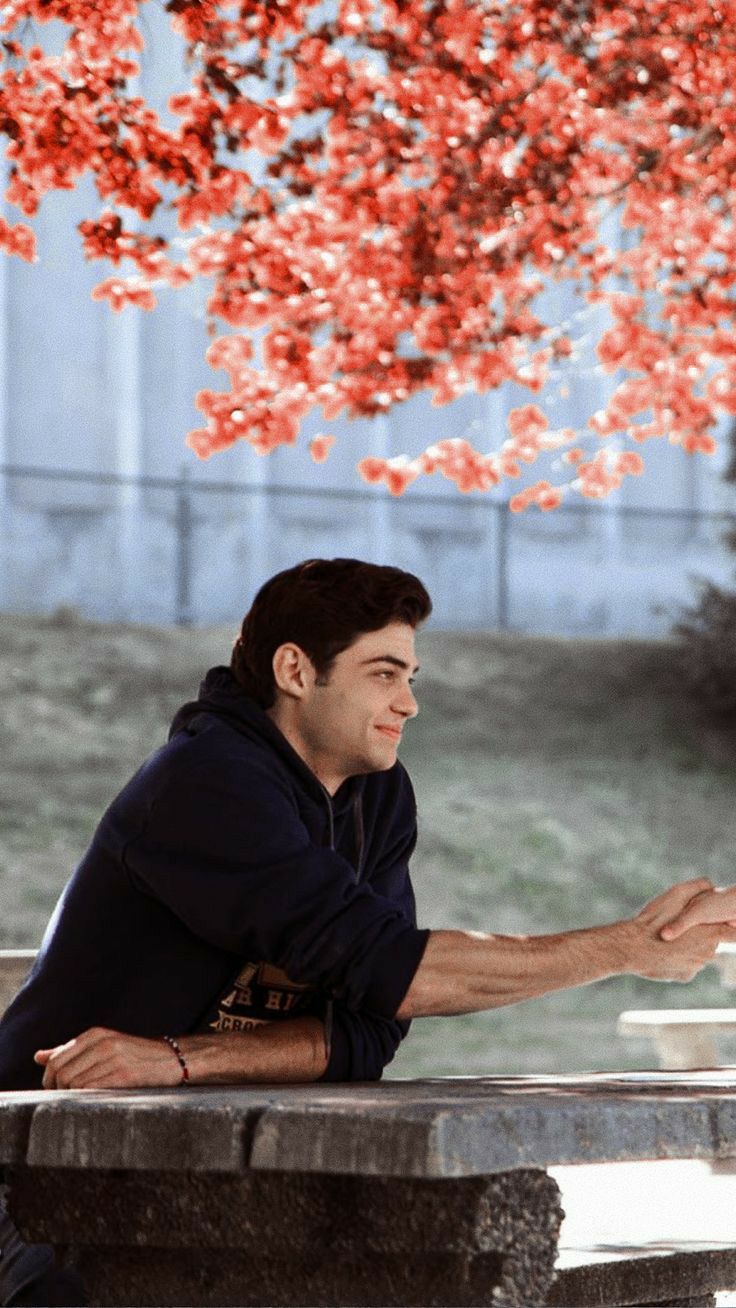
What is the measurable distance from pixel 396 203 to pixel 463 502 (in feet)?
47.4

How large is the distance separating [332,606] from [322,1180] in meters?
1.21

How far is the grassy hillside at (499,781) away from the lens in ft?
51.2

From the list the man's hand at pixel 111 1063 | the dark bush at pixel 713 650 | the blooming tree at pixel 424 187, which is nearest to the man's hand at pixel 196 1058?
the man's hand at pixel 111 1063

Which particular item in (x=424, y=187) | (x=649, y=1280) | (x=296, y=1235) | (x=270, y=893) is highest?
(x=424, y=187)

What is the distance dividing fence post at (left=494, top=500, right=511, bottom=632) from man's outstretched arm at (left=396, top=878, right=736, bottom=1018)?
19.6 metres

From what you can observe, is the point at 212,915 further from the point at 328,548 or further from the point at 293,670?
the point at 328,548

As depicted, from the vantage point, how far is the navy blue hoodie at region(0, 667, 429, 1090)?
3.69 meters

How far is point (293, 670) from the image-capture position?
4125mm

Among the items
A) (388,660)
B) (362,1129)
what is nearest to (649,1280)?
(388,660)

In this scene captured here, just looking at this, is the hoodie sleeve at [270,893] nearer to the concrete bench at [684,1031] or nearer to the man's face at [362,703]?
the man's face at [362,703]

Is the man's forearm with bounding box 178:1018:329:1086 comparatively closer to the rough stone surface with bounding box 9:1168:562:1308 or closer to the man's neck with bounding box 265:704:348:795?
the rough stone surface with bounding box 9:1168:562:1308

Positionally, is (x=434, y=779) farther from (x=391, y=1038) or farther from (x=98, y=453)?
(x=391, y=1038)

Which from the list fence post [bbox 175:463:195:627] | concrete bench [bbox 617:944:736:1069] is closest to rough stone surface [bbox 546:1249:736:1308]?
concrete bench [bbox 617:944:736:1069]

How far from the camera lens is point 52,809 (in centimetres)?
1720
